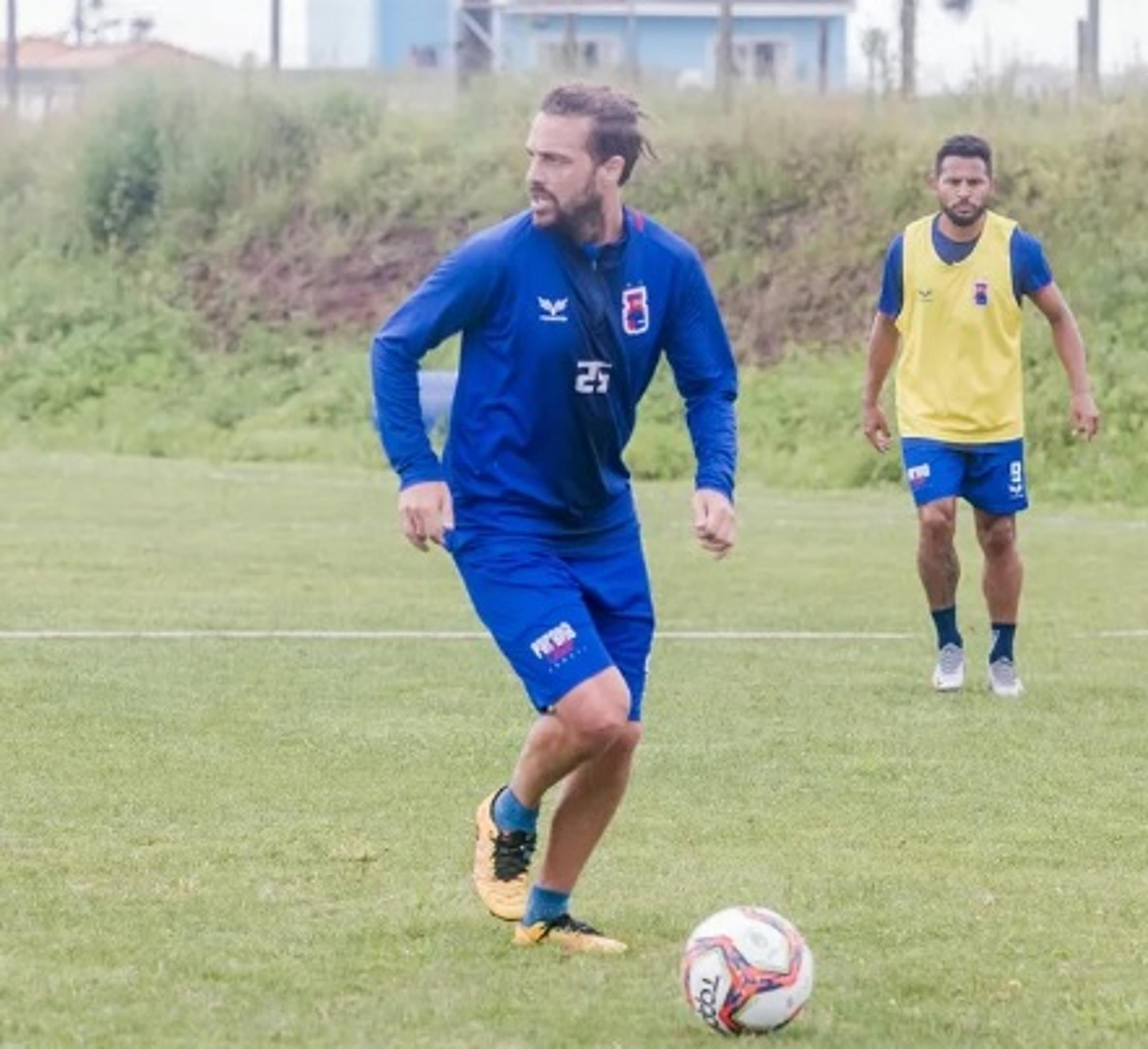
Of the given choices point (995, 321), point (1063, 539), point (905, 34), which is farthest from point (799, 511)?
point (905, 34)

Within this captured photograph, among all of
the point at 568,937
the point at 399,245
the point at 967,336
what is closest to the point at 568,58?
the point at 399,245

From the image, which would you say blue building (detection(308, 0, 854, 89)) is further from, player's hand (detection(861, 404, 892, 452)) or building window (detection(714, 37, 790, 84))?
player's hand (detection(861, 404, 892, 452))

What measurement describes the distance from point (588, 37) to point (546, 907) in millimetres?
60181

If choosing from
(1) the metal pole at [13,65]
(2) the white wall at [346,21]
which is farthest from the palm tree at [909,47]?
(2) the white wall at [346,21]

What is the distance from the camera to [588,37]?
217 feet

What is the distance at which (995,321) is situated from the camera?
12078 millimetres

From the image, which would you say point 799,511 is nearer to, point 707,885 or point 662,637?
point 662,637

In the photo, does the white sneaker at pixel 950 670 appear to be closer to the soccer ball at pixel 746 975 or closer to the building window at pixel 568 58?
the soccer ball at pixel 746 975

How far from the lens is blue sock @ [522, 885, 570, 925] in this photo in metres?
7.05

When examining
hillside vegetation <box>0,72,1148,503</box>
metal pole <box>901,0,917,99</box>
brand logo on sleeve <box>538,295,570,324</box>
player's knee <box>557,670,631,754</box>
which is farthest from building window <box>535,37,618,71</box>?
player's knee <box>557,670,631,754</box>

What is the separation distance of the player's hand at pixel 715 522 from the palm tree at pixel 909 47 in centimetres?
2914

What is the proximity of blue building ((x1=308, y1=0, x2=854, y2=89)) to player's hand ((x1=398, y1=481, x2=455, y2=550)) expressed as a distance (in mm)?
30529

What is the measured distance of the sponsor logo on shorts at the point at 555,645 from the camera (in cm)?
683

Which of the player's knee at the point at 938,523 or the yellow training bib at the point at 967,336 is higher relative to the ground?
the yellow training bib at the point at 967,336
